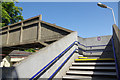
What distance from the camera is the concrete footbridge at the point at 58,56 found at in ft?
9.64

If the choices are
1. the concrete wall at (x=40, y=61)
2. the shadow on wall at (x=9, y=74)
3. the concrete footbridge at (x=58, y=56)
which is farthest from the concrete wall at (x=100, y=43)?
the shadow on wall at (x=9, y=74)

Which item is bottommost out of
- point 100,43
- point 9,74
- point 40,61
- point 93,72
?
point 93,72

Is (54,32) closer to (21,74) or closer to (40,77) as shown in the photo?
(40,77)

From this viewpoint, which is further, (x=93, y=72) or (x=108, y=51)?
(x=108, y=51)

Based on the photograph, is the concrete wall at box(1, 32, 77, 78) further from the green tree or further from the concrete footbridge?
the green tree

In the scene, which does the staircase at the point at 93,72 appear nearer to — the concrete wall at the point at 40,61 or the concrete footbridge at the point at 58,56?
the concrete footbridge at the point at 58,56

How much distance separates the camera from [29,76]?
2771mm

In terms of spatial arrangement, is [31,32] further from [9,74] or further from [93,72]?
[9,74]

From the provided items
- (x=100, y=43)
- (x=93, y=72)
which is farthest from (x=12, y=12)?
(x=93, y=72)

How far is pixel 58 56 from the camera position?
4109 mm

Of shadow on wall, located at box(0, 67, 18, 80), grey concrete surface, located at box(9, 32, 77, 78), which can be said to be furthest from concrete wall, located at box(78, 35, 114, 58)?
shadow on wall, located at box(0, 67, 18, 80)

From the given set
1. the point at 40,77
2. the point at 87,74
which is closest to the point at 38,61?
the point at 40,77

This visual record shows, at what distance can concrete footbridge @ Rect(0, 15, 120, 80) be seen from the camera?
9.64 ft

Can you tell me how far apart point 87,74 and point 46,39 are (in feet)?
15.3
